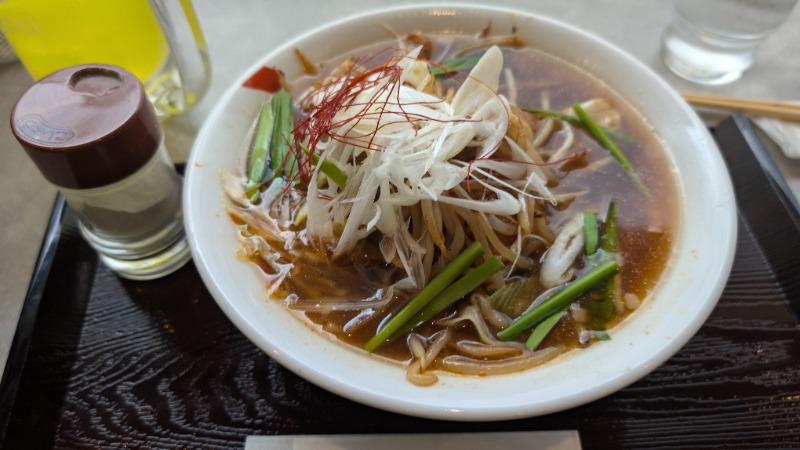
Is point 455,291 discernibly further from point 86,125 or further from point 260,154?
point 86,125

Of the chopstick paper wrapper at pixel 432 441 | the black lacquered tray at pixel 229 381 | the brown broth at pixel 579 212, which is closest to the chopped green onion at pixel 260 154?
the brown broth at pixel 579 212

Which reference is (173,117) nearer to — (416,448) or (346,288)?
(346,288)

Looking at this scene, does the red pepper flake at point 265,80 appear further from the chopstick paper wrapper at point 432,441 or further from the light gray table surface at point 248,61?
the chopstick paper wrapper at point 432,441

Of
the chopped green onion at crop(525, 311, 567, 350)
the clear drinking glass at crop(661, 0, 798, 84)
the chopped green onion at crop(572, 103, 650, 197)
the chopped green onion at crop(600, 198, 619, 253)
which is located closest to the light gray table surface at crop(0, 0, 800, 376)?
the clear drinking glass at crop(661, 0, 798, 84)

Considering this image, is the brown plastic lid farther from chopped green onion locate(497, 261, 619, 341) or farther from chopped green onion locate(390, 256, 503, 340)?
chopped green onion locate(497, 261, 619, 341)

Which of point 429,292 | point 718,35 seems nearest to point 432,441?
point 429,292
